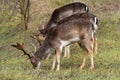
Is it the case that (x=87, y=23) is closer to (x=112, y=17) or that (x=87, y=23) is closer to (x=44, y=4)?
(x=112, y=17)

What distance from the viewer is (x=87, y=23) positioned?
39.3 feet

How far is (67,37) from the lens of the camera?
39.4 ft

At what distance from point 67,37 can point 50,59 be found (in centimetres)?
219

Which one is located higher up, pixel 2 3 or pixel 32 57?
pixel 32 57

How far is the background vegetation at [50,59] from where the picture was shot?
10273 mm

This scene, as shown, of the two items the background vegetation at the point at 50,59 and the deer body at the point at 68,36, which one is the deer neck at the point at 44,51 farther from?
the background vegetation at the point at 50,59

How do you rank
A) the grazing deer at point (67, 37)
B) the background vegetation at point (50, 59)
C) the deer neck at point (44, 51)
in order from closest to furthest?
the background vegetation at point (50, 59)
the grazing deer at point (67, 37)
the deer neck at point (44, 51)

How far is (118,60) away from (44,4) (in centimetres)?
945

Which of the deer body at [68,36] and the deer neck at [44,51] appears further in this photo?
the deer neck at [44,51]

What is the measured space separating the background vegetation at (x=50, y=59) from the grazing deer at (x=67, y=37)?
1.24 feet

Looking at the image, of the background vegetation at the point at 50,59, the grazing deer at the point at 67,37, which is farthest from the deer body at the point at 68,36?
the background vegetation at the point at 50,59

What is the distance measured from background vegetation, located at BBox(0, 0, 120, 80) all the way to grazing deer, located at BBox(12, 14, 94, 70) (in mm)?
376

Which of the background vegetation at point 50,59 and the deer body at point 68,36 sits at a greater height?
the deer body at point 68,36

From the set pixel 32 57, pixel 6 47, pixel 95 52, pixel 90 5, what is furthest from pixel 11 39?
pixel 32 57
